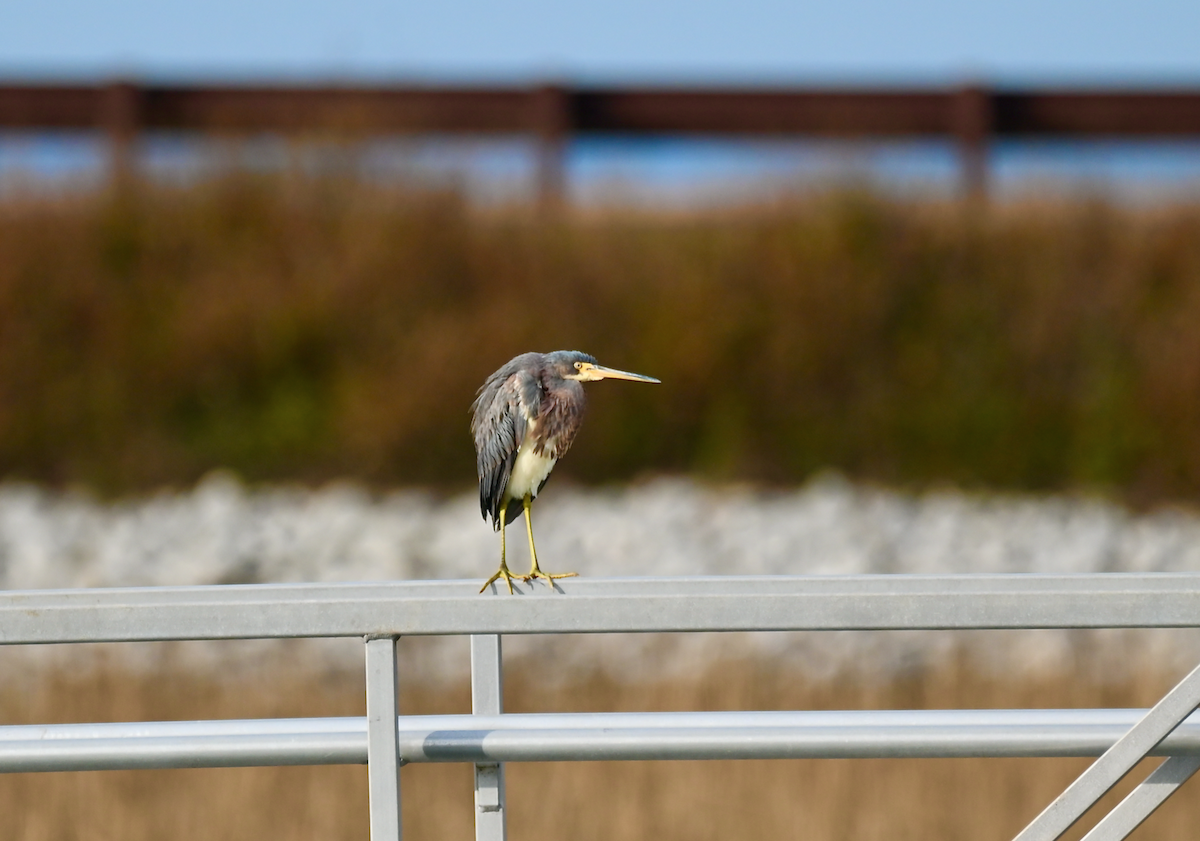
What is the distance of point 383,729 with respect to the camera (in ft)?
4.57

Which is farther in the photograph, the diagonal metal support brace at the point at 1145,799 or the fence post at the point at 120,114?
the fence post at the point at 120,114

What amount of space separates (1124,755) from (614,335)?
7401 mm

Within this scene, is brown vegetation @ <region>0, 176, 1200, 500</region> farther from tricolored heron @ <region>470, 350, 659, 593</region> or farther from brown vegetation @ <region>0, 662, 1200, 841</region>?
tricolored heron @ <region>470, 350, 659, 593</region>

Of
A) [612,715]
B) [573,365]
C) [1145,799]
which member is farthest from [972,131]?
[612,715]

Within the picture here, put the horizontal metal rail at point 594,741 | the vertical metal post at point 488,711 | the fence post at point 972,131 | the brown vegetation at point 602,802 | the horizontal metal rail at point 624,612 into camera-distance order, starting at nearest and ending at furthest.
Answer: the horizontal metal rail at point 624,612 → the horizontal metal rail at point 594,741 → the vertical metal post at point 488,711 → the brown vegetation at point 602,802 → the fence post at point 972,131

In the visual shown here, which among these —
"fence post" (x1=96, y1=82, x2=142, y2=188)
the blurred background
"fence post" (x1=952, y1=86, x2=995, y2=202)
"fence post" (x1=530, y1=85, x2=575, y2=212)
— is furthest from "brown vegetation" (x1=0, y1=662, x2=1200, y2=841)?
"fence post" (x1=96, y1=82, x2=142, y2=188)

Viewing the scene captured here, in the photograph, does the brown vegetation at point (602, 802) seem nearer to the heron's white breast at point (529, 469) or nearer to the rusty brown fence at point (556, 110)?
the heron's white breast at point (529, 469)

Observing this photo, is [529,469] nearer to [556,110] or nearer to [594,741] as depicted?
[594,741]

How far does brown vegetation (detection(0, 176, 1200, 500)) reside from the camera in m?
8.34

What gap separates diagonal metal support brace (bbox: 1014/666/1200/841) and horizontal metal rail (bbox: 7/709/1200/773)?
3.3 inches

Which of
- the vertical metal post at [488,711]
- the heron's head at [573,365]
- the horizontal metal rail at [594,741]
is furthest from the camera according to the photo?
the heron's head at [573,365]

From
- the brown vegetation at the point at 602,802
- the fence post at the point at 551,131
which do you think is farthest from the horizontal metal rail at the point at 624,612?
the fence post at the point at 551,131

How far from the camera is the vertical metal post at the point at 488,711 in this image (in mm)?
1544

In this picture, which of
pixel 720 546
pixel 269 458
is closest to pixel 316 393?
pixel 269 458
